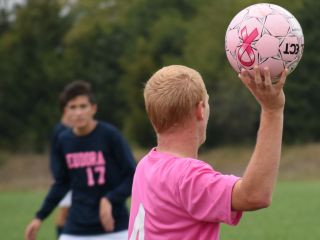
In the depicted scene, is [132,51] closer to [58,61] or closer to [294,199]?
[58,61]

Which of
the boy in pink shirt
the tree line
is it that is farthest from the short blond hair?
the tree line

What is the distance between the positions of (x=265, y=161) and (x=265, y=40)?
1.70 ft

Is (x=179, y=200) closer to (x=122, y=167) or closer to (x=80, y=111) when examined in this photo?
(x=122, y=167)

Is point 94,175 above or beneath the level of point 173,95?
beneath

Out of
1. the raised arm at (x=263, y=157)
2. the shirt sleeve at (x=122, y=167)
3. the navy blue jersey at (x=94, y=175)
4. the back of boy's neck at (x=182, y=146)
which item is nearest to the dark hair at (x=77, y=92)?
the navy blue jersey at (x=94, y=175)

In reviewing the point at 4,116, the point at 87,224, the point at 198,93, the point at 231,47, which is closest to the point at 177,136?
the point at 198,93

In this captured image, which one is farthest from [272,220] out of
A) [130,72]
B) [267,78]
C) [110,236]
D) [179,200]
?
[130,72]

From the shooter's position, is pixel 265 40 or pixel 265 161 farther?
pixel 265 40

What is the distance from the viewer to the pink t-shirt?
115 inches

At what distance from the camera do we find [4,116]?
4922 centimetres

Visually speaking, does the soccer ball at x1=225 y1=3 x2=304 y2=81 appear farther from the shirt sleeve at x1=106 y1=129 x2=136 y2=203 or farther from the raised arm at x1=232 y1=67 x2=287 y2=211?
the shirt sleeve at x1=106 y1=129 x2=136 y2=203

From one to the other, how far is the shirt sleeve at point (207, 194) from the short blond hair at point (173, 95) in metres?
0.23

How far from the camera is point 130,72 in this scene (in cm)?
4947

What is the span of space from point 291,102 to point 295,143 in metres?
2.62
